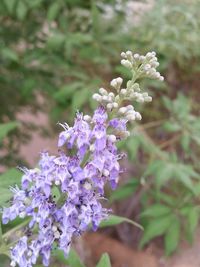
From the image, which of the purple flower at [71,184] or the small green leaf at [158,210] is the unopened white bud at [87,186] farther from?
the small green leaf at [158,210]

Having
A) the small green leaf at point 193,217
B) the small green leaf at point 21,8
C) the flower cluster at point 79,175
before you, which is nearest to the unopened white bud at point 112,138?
the flower cluster at point 79,175

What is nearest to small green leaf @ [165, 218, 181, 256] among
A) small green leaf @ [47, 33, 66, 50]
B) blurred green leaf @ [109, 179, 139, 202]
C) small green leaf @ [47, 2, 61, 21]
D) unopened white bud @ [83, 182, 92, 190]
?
blurred green leaf @ [109, 179, 139, 202]

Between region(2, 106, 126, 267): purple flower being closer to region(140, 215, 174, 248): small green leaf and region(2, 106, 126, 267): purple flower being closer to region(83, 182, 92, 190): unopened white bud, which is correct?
region(83, 182, 92, 190): unopened white bud

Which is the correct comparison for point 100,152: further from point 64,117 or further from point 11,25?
point 64,117

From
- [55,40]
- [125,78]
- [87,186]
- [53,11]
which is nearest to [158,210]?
[125,78]

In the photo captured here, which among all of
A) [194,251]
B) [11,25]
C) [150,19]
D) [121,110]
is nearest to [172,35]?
[150,19]

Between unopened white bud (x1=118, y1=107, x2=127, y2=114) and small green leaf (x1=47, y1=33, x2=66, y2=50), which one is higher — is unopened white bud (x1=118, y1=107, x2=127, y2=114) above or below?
below
